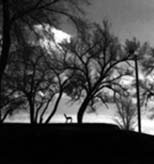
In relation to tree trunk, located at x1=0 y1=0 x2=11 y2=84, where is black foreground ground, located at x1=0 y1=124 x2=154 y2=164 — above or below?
below

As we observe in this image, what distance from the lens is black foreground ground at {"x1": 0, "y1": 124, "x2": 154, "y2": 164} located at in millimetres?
9000

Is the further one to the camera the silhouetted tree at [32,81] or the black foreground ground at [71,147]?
the silhouetted tree at [32,81]

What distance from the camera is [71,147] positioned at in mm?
9961

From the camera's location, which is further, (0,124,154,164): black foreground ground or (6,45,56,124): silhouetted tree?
(6,45,56,124): silhouetted tree

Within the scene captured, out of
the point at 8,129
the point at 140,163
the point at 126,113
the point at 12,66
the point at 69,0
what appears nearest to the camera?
the point at 140,163

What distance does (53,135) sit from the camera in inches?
420

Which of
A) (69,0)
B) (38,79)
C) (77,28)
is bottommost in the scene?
(38,79)

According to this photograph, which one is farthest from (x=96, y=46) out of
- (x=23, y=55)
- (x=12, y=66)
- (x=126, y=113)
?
(x=126, y=113)

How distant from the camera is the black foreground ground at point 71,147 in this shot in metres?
9.00

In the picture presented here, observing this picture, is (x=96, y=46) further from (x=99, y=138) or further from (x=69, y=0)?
(x=99, y=138)

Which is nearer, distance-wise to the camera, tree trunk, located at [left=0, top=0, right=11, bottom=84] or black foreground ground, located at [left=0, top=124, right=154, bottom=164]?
black foreground ground, located at [left=0, top=124, right=154, bottom=164]

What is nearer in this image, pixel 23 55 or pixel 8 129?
pixel 8 129

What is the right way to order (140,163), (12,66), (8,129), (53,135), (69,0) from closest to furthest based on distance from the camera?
(140,163) < (53,135) < (8,129) < (69,0) < (12,66)

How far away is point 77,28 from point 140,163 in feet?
34.2
